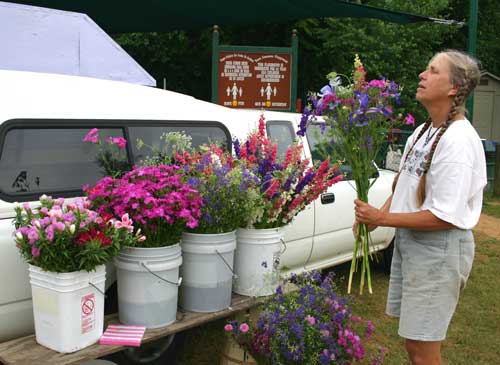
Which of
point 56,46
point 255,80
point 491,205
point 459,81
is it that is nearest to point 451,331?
point 459,81

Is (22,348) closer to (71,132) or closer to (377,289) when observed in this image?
(71,132)

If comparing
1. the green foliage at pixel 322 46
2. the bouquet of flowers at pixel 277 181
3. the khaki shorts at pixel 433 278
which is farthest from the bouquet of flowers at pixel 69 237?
the green foliage at pixel 322 46

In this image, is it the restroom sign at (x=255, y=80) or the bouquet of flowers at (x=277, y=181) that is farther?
the restroom sign at (x=255, y=80)

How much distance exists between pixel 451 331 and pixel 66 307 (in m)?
3.43

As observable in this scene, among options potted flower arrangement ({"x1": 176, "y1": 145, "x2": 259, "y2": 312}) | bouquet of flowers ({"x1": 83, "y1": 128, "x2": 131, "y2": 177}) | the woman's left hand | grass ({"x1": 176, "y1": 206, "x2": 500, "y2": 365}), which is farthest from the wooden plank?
grass ({"x1": 176, "y1": 206, "x2": 500, "y2": 365})

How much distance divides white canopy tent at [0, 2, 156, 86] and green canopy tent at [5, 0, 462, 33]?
2414mm

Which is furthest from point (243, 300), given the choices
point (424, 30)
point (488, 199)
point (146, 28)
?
point (424, 30)

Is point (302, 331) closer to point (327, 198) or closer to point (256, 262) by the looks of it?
point (256, 262)

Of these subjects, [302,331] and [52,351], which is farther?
[302,331]

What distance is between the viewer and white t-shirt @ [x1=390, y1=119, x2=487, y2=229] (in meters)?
2.42

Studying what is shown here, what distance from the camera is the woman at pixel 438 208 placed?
8.02ft

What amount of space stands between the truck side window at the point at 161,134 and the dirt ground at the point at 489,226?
6263 millimetres

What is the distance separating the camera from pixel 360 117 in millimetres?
2697

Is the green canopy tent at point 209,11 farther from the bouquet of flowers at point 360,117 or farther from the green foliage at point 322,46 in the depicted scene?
the bouquet of flowers at point 360,117
